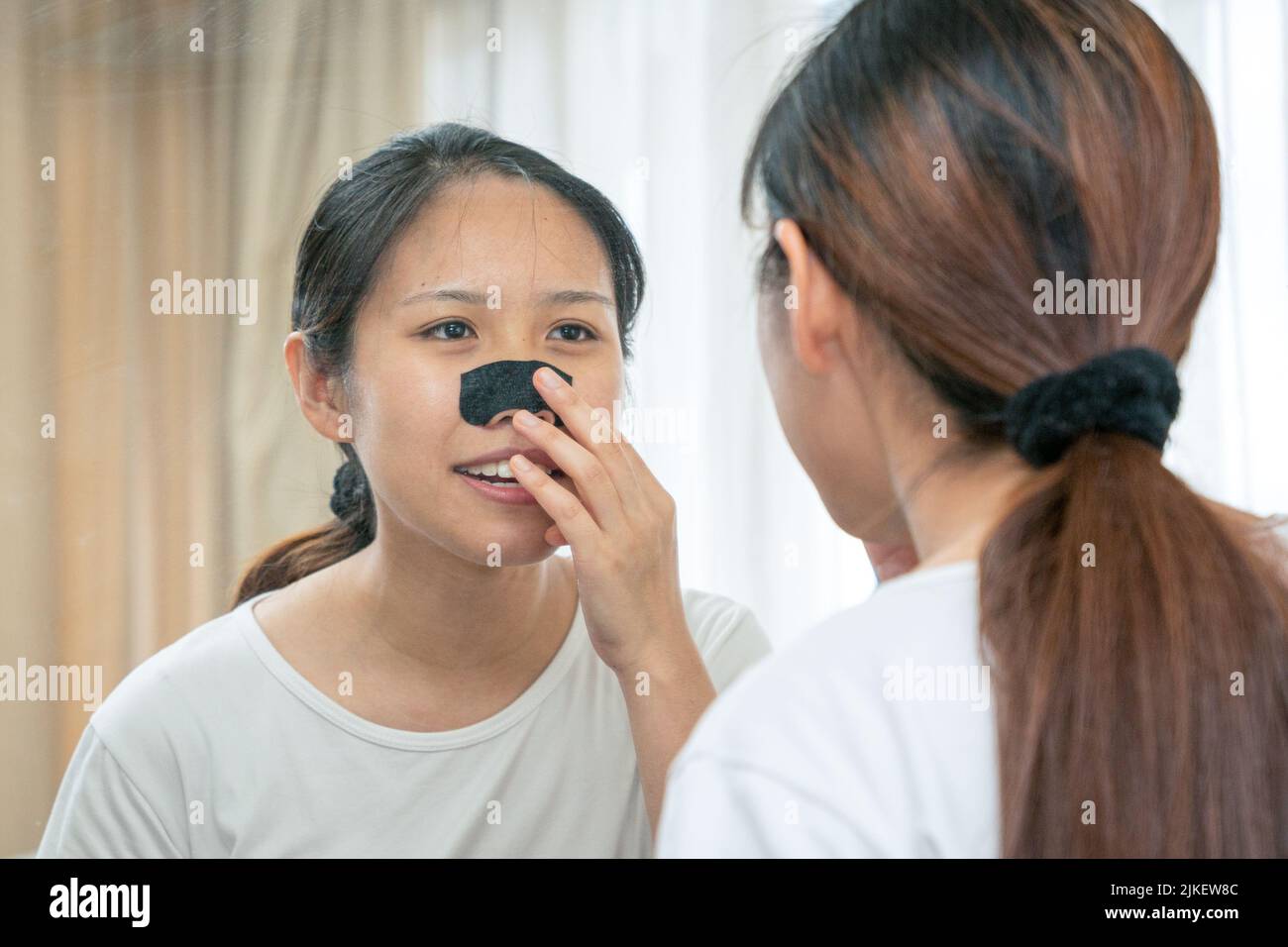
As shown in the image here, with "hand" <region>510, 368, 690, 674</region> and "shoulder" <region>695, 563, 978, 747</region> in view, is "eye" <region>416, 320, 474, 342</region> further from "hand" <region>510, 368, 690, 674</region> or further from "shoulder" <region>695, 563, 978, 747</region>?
"shoulder" <region>695, 563, 978, 747</region>

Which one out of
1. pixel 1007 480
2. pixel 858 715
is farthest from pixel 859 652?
pixel 1007 480

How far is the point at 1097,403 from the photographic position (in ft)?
1.87

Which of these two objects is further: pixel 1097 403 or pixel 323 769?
pixel 323 769

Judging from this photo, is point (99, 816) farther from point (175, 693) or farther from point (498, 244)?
point (498, 244)

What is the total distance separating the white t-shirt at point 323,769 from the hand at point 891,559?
0.37 feet

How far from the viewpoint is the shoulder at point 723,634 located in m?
0.90

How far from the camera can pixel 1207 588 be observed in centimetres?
55

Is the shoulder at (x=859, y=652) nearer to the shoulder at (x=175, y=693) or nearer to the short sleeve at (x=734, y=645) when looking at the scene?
the short sleeve at (x=734, y=645)

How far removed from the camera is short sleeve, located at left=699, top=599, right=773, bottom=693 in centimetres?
91

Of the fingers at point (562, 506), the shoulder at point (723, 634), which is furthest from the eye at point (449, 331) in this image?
the shoulder at point (723, 634)

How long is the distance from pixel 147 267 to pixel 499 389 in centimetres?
31
